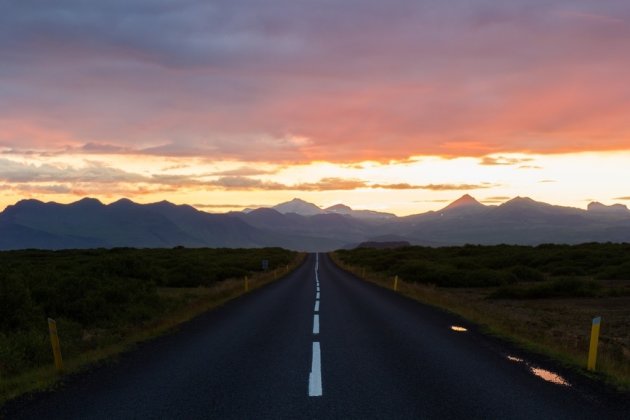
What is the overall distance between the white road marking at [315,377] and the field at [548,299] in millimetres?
5111

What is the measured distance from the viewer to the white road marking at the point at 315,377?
7723mm

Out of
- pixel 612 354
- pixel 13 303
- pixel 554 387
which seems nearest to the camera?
pixel 554 387

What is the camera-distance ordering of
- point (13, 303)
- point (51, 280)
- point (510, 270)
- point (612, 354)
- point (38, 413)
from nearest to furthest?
point (38, 413) → point (612, 354) → point (13, 303) → point (51, 280) → point (510, 270)

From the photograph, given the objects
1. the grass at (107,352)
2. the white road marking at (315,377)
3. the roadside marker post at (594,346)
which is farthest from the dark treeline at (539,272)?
the white road marking at (315,377)

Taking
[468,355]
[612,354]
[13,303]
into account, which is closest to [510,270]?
[612,354]

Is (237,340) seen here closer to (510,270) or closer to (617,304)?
(617,304)

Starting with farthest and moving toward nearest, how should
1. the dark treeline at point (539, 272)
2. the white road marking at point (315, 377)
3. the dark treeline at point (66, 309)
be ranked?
the dark treeline at point (539, 272), the dark treeline at point (66, 309), the white road marking at point (315, 377)

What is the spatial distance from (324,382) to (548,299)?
85.8 feet

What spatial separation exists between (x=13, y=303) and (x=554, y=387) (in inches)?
602

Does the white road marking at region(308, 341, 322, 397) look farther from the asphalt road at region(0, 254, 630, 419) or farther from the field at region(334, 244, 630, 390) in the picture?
the field at region(334, 244, 630, 390)

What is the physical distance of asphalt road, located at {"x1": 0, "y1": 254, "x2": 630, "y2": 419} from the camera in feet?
22.6

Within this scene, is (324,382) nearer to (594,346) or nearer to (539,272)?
(594,346)

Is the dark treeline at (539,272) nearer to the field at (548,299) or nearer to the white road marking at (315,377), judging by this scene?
the field at (548,299)

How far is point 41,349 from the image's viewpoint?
1137 cm
